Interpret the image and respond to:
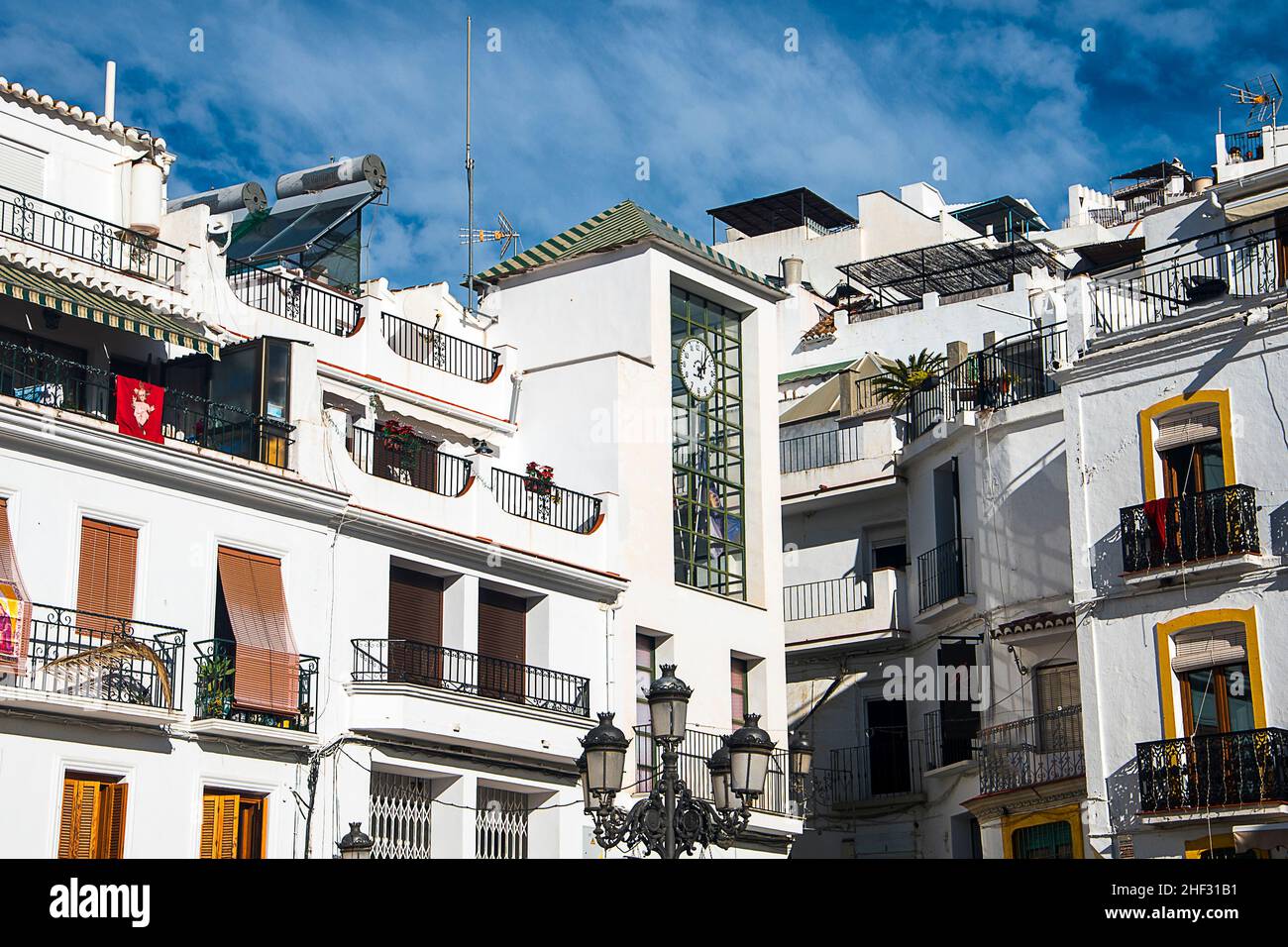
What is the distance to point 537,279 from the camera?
32.1 m

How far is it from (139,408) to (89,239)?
133 inches

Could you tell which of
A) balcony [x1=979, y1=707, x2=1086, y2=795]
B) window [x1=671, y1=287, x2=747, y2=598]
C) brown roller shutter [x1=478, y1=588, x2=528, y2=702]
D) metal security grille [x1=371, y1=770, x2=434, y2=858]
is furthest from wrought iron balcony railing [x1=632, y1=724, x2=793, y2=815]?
metal security grille [x1=371, y1=770, x2=434, y2=858]

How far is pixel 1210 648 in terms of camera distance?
86.3 feet

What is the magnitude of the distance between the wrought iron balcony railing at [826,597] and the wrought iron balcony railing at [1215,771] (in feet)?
30.3

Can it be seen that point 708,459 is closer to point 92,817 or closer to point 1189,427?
point 1189,427

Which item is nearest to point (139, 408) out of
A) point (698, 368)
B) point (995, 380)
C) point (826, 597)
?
point (698, 368)

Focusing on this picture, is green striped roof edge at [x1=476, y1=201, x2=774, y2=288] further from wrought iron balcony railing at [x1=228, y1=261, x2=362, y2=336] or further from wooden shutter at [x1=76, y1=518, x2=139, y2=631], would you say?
wooden shutter at [x1=76, y1=518, x2=139, y2=631]

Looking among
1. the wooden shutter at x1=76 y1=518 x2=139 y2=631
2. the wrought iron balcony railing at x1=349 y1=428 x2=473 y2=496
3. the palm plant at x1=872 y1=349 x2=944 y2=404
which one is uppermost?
the palm plant at x1=872 y1=349 x2=944 y2=404

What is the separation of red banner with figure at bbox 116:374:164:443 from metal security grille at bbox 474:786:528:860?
21.2ft

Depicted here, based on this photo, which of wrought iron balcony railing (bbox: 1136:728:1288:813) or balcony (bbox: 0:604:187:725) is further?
wrought iron balcony railing (bbox: 1136:728:1288:813)

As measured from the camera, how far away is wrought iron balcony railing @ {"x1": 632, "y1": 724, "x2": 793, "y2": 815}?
1122 inches

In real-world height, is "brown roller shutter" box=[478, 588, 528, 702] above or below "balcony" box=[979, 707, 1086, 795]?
above

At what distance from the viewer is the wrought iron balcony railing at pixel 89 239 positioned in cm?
2552
